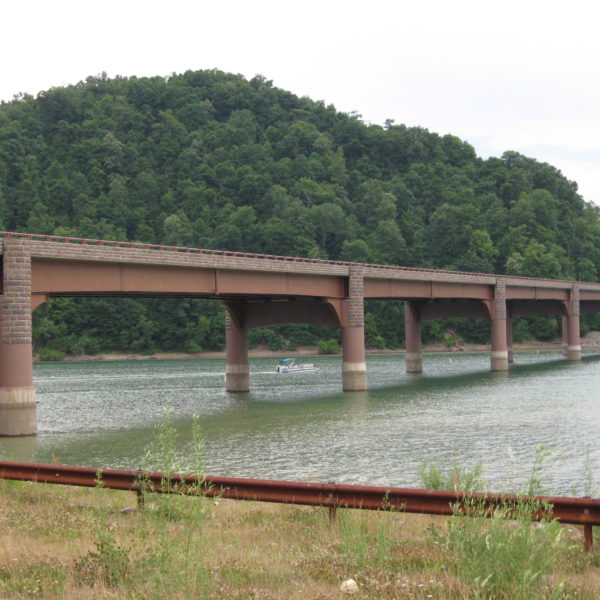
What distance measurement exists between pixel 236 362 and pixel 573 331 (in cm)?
5757

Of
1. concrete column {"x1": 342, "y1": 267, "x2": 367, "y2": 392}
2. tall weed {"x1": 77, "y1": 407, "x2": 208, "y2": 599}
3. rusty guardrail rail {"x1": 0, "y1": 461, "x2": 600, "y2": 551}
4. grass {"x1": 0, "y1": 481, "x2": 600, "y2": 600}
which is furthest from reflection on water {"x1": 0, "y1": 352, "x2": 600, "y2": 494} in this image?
tall weed {"x1": 77, "y1": 407, "x2": 208, "y2": 599}

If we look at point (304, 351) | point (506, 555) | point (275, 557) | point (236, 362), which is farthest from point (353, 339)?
point (304, 351)

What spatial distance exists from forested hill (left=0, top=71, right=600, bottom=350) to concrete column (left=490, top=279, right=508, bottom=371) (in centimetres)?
6228

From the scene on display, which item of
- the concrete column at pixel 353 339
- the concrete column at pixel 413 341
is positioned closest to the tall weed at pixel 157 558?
the concrete column at pixel 353 339

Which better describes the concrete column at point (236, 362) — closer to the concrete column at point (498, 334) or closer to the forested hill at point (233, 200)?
the concrete column at point (498, 334)

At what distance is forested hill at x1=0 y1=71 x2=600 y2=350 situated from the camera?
152750 millimetres

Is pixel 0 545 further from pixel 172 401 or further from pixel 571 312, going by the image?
pixel 571 312

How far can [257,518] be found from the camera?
13.8 m

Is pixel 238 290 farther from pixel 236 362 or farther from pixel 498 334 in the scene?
pixel 498 334

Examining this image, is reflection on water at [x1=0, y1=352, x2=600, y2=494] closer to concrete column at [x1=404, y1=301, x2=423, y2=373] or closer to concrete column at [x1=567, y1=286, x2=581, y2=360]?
concrete column at [x1=404, y1=301, x2=423, y2=373]

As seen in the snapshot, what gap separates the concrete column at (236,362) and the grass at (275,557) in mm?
53958

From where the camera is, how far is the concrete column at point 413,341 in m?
91.0

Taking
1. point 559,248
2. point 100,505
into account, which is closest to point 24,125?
point 559,248

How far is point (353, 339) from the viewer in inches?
2489
